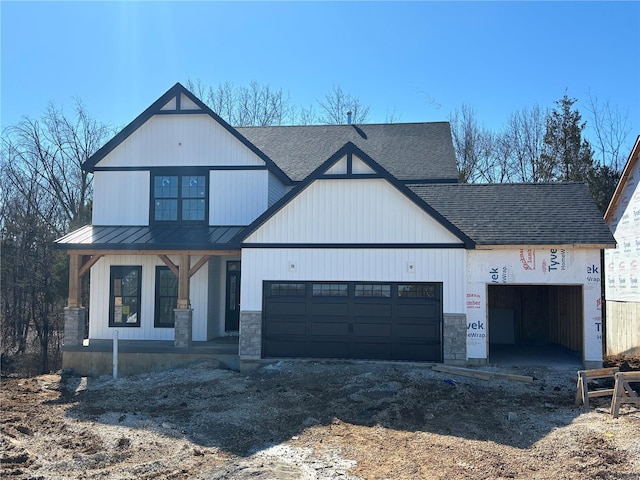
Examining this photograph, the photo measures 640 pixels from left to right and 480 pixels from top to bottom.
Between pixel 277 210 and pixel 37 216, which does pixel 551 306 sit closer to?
pixel 277 210

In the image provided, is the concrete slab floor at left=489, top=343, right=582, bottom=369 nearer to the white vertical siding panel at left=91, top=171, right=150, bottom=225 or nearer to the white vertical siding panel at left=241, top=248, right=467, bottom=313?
the white vertical siding panel at left=241, top=248, right=467, bottom=313

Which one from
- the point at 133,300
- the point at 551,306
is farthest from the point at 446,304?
the point at 133,300

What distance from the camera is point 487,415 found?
9422mm

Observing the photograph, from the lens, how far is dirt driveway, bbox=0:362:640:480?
23.0 ft

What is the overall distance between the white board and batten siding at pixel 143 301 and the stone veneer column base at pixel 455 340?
6.91 metres

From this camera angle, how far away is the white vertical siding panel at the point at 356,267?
44.3 feet

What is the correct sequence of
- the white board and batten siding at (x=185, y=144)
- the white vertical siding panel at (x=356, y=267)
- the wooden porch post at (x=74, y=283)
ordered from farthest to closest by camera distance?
the white board and batten siding at (x=185, y=144) → the wooden porch post at (x=74, y=283) → the white vertical siding panel at (x=356, y=267)

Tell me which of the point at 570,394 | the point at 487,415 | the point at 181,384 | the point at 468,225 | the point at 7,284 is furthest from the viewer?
the point at 7,284

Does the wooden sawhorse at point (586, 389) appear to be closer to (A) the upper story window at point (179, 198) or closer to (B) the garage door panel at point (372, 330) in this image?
(B) the garage door panel at point (372, 330)

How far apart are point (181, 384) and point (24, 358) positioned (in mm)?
14380

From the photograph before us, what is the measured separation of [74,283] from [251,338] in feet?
17.5

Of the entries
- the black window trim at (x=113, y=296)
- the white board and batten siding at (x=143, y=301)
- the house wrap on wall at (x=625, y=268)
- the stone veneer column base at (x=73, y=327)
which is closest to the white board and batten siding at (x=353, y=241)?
the white board and batten siding at (x=143, y=301)

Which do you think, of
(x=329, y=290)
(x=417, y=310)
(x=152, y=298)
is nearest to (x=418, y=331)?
(x=417, y=310)

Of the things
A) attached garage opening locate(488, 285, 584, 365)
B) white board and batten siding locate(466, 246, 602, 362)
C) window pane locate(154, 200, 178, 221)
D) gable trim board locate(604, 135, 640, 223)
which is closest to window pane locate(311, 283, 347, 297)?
white board and batten siding locate(466, 246, 602, 362)
